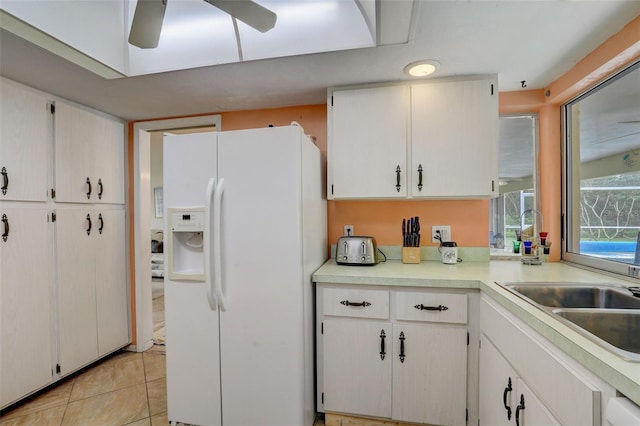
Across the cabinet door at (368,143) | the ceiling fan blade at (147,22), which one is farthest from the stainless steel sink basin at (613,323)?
the ceiling fan blade at (147,22)

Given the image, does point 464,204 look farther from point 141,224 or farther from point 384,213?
point 141,224

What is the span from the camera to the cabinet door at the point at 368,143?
1.94 m

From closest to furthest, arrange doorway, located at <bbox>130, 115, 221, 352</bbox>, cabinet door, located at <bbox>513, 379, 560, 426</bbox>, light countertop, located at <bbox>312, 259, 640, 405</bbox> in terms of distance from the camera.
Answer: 1. light countertop, located at <bbox>312, 259, 640, 405</bbox>
2. cabinet door, located at <bbox>513, 379, 560, 426</bbox>
3. doorway, located at <bbox>130, 115, 221, 352</bbox>

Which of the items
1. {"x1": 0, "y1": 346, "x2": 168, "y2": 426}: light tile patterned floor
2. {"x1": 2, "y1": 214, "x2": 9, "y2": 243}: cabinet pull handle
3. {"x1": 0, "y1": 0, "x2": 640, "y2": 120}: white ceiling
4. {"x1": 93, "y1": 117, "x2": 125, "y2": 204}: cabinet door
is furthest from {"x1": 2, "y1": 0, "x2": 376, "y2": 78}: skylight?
{"x1": 0, "y1": 346, "x2": 168, "y2": 426}: light tile patterned floor

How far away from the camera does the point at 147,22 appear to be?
1086 millimetres

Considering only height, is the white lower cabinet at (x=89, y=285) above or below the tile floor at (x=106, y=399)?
above

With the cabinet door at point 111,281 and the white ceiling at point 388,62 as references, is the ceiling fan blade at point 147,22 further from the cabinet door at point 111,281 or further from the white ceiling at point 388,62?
the cabinet door at point 111,281

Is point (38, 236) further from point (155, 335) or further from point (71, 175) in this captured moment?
point (155, 335)

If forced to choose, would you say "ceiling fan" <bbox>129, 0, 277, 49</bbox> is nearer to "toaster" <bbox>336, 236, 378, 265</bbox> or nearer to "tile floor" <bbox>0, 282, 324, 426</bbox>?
"toaster" <bbox>336, 236, 378, 265</bbox>

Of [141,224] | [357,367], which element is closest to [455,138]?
[357,367]

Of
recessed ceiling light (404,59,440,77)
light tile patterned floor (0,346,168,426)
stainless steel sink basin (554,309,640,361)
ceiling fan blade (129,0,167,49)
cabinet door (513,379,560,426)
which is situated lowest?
light tile patterned floor (0,346,168,426)

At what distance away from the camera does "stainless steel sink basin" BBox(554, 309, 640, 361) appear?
104cm

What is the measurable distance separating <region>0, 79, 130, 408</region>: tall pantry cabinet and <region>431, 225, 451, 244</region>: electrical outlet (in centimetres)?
265

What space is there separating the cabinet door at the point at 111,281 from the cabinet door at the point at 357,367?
1960mm
